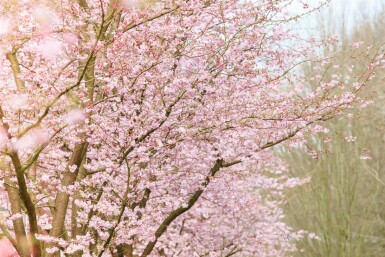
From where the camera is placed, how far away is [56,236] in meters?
7.24

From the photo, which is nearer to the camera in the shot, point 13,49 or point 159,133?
point 13,49

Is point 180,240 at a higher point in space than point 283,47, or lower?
lower

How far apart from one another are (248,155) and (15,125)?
3.90 metres

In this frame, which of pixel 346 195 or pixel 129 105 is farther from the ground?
pixel 346 195

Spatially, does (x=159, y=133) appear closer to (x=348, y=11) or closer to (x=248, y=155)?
(x=248, y=155)

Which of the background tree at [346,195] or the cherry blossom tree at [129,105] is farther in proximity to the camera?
the background tree at [346,195]

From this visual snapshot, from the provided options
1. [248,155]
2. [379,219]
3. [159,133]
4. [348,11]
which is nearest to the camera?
[159,133]

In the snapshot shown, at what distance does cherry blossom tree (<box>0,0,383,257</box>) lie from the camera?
6.79m

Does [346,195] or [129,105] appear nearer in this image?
[129,105]

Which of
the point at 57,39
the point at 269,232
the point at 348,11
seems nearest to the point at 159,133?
the point at 57,39

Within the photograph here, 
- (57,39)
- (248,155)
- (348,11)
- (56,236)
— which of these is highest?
(348,11)

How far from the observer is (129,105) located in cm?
799

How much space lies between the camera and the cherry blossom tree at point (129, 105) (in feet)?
22.3

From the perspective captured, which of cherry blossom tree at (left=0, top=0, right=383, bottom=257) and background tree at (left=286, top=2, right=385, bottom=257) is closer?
cherry blossom tree at (left=0, top=0, right=383, bottom=257)
